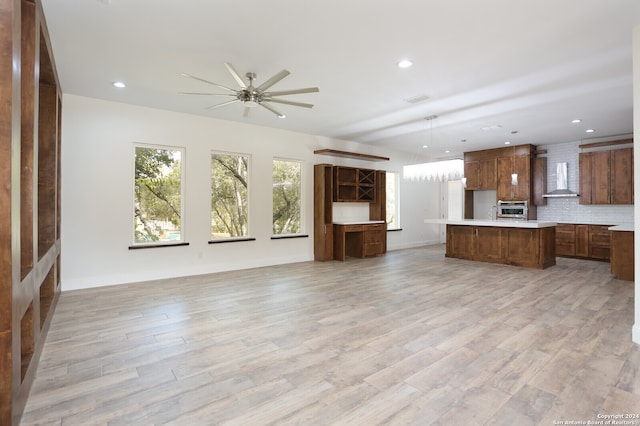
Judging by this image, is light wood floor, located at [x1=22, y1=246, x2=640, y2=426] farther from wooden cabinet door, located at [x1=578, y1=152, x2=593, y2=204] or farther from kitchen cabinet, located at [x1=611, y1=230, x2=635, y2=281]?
wooden cabinet door, located at [x1=578, y1=152, x2=593, y2=204]

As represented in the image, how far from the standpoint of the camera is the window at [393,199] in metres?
9.34

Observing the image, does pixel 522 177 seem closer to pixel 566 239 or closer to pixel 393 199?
pixel 566 239

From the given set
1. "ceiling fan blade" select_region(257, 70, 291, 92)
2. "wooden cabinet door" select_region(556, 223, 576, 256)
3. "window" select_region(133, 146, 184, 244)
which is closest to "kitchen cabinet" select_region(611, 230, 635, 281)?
"wooden cabinet door" select_region(556, 223, 576, 256)

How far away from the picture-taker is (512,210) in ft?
26.9

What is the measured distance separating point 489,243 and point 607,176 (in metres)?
3.01

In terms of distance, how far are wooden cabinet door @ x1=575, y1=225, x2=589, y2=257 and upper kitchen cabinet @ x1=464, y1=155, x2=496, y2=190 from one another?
80.4 inches

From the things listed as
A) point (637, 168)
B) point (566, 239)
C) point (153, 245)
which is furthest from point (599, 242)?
point (153, 245)

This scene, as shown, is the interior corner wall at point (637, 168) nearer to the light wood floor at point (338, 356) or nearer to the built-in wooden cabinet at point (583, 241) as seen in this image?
the light wood floor at point (338, 356)

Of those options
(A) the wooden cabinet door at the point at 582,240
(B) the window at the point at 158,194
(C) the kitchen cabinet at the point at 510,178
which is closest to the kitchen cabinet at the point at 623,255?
(A) the wooden cabinet door at the point at 582,240

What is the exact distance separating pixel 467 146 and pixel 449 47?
5675 millimetres

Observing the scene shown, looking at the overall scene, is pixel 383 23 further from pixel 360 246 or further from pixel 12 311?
pixel 360 246

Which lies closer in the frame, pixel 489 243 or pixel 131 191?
pixel 131 191

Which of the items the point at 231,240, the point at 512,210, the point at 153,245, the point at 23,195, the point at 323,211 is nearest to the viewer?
the point at 23,195

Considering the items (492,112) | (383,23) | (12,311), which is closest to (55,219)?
(12,311)
